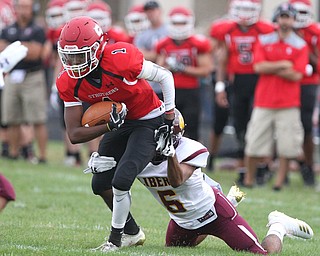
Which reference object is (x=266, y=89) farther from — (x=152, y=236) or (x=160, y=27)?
(x=152, y=236)

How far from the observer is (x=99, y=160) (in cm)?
521

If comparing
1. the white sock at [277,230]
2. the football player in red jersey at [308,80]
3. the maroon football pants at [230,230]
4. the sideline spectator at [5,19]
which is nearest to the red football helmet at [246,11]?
the football player in red jersey at [308,80]

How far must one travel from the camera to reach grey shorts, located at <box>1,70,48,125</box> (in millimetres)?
10719

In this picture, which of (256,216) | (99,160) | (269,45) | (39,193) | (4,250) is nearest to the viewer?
(4,250)

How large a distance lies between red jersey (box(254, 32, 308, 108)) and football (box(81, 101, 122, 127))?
13.2 ft

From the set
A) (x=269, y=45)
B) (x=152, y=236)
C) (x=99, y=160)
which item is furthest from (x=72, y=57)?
(x=269, y=45)

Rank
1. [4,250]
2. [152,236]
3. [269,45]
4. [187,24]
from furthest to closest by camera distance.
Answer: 1. [187,24]
2. [269,45]
3. [152,236]
4. [4,250]

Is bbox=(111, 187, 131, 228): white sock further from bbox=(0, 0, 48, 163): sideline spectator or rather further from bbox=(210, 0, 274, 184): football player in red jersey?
bbox=(0, 0, 48, 163): sideline spectator

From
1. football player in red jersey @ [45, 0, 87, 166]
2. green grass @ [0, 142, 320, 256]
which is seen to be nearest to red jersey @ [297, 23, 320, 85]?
green grass @ [0, 142, 320, 256]

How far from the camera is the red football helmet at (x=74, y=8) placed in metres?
10.5

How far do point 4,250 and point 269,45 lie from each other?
4.63 metres

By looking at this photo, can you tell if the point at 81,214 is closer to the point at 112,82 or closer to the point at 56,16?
the point at 112,82

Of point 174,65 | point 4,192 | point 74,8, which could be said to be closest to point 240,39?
point 174,65

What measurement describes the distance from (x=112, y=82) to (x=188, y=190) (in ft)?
2.54
